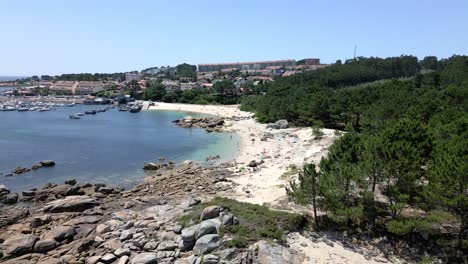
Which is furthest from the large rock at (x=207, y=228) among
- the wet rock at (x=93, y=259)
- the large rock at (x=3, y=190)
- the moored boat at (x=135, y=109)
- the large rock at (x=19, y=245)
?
the moored boat at (x=135, y=109)

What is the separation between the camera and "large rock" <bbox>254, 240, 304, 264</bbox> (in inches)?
711

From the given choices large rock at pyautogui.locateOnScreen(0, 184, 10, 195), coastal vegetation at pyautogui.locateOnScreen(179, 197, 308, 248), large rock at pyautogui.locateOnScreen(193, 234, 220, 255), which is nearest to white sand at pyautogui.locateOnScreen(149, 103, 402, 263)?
coastal vegetation at pyautogui.locateOnScreen(179, 197, 308, 248)

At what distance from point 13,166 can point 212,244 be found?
119 feet

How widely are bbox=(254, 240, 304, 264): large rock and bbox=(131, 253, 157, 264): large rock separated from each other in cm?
587

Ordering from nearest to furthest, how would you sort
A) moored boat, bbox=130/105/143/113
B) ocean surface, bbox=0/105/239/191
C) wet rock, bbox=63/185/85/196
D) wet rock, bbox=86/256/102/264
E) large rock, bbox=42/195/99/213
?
1. wet rock, bbox=86/256/102/264
2. large rock, bbox=42/195/99/213
3. wet rock, bbox=63/185/85/196
4. ocean surface, bbox=0/105/239/191
5. moored boat, bbox=130/105/143/113

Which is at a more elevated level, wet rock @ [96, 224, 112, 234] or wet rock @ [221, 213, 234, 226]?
wet rock @ [221, 213, 234, 226]

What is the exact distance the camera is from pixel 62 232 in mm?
23484

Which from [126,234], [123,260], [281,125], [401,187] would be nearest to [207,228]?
[123,260]

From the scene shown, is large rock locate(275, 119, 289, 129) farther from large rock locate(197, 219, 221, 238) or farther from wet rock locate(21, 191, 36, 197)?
large rock locate(197, 219, 221, 238)

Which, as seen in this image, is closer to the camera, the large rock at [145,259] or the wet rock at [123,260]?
the large rock at [145,259]

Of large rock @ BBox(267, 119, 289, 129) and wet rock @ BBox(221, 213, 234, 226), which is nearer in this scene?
wet rock @ BBox(221, 213, 234, 226)

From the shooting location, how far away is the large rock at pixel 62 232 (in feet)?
75.9

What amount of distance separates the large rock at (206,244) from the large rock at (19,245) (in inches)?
441

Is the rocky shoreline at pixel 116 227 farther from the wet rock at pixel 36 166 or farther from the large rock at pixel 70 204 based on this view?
the wet rock at pixel 36 166
